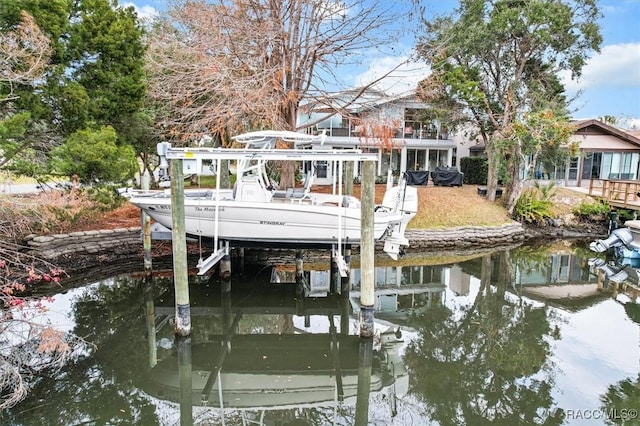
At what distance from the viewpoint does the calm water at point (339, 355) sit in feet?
15.9

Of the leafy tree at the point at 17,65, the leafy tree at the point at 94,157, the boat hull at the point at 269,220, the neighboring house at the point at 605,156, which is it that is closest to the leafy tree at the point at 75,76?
the leafy tree at the point at 17,65

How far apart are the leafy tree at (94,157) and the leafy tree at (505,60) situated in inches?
404

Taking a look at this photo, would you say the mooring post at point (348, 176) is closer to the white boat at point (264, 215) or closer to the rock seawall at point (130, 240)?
the white boat at point (264, 215)

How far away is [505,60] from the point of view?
16203 mm

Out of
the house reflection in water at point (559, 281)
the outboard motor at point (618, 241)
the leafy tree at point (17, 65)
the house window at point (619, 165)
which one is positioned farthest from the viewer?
the house window at point (619, 165)

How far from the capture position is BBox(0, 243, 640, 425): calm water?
15.9ft

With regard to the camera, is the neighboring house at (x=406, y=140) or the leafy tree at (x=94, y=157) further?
the neighboring house at (x=406, y=140)

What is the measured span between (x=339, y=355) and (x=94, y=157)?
611 cm

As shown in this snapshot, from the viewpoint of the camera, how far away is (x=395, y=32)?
36.2 feet

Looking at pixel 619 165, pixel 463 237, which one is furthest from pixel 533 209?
pixel 619 165

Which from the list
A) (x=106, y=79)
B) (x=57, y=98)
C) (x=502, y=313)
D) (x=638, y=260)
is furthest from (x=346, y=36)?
(x=638, y=260)

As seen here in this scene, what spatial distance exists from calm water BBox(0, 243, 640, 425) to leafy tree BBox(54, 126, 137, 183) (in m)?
2.39

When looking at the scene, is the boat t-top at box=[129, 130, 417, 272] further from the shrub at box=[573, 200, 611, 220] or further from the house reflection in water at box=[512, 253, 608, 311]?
the shrub at box=[573, 200, 611, 220]

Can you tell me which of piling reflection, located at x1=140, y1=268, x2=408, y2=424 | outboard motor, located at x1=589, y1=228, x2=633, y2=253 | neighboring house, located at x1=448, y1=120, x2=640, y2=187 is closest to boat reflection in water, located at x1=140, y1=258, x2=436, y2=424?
piling reflection, located at x1=140, y1=268, x2=408, y2=424
